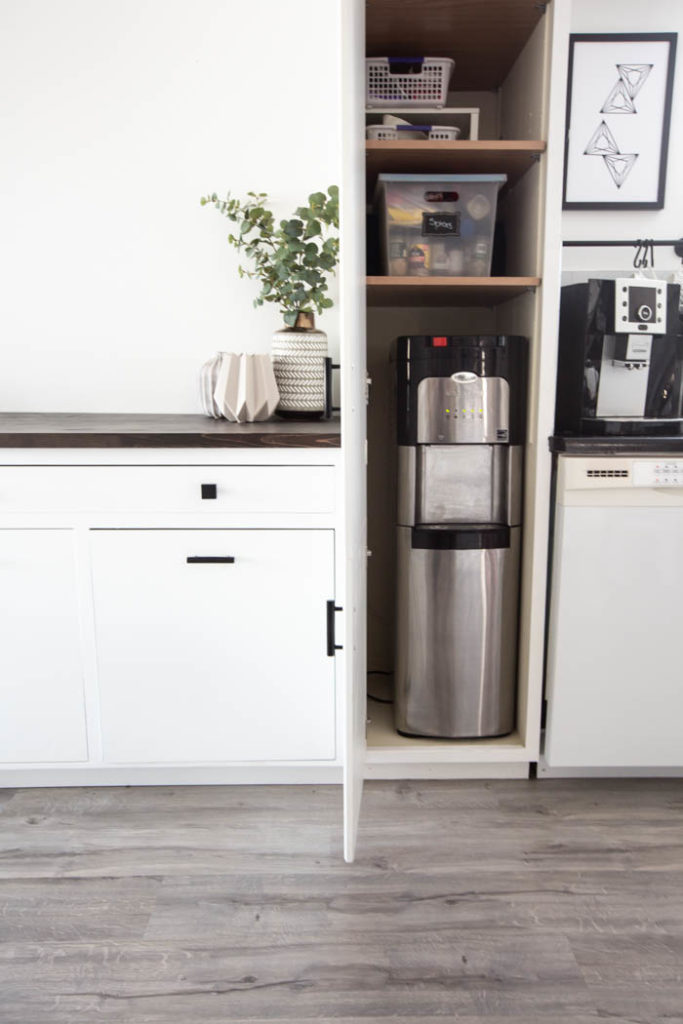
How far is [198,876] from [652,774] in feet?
3.95

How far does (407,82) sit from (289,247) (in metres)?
0.49

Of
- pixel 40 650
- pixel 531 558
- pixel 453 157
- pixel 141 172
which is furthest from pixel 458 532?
pixel 141 172

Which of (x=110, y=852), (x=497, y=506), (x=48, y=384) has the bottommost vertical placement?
(x=110, y=852)

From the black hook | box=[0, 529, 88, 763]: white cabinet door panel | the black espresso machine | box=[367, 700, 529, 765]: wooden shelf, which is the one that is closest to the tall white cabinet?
box=[367, 700, 529, 765]: wooden shelf

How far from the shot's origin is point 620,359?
70.4 inches

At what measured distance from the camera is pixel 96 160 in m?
2.15

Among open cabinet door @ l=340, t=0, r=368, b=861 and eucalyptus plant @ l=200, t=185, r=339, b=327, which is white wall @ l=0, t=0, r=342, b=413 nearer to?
Answer: eucalyptus plant @ l=200, t=185, r=339, b=327

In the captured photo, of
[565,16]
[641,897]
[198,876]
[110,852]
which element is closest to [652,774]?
[641,897]

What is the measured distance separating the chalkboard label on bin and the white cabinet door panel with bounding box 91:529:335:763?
802mm

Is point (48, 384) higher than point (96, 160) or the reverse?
the reverse

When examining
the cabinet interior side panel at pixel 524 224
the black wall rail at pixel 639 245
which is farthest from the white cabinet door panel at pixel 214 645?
the black wall rail at pixel 639 245

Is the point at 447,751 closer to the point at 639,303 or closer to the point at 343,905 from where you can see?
the point at 343,905

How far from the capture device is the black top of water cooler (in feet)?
5.75

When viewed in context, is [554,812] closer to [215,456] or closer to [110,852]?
[110,852]
